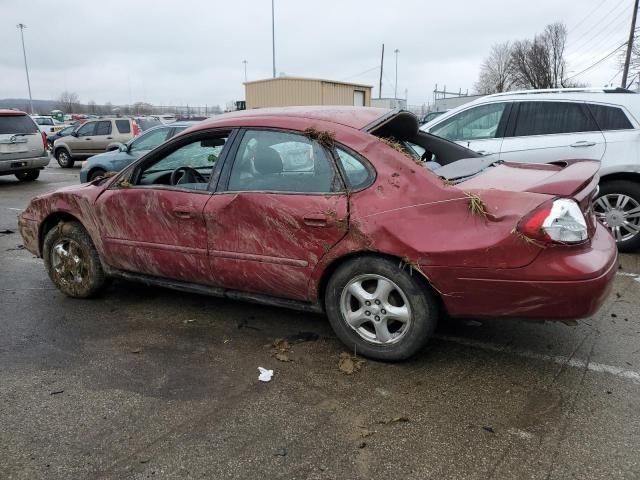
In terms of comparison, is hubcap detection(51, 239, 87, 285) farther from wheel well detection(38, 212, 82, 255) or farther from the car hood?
the car hood

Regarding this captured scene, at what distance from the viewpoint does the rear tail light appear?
9.18ft

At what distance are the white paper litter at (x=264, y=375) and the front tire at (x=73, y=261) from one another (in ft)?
6.60

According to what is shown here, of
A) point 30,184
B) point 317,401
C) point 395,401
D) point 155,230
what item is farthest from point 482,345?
point 30,184

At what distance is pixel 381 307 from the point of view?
127 inches

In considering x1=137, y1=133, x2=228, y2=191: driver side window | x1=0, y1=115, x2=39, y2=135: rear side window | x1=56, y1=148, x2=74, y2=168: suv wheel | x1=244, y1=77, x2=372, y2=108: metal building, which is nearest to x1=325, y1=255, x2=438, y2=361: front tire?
x1=137, y1=133, x2=228, y2=191: driver side window

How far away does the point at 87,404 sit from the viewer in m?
2.99

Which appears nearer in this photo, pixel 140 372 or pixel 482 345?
pixel 140 372

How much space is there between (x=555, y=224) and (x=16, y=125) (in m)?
13.9

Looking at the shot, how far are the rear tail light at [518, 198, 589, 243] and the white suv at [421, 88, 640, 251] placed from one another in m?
3.41

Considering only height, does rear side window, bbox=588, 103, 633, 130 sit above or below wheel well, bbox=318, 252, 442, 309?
above

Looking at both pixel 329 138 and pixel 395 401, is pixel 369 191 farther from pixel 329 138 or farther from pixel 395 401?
pixel 395 401

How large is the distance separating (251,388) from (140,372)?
78 centimetres

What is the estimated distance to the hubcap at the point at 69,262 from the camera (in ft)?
15.1

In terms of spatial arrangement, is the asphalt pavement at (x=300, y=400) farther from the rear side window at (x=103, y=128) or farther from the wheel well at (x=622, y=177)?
the rear side window at (x=103, y=128)
